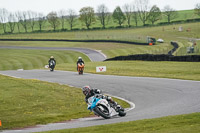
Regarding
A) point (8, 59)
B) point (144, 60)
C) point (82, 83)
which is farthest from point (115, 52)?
point (82, 83)

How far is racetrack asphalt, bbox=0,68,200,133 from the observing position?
14341 millimetres

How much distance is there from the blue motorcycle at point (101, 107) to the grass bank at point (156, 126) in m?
2.14

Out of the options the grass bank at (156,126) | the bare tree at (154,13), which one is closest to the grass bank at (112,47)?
the grass bank at (156,126)

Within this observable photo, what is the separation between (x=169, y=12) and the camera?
17038 cm

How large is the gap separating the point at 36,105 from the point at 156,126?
7698mm

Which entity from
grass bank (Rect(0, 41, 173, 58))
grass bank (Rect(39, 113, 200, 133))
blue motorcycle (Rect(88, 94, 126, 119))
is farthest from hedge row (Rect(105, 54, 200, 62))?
grass bank (Rect(39, 113, 200, 133))

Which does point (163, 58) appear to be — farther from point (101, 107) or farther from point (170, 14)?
point (170, 14)

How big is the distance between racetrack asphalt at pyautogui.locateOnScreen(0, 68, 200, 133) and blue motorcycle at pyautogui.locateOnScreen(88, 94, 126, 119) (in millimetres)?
288

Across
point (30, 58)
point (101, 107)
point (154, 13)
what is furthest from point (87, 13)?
point (101, 107)

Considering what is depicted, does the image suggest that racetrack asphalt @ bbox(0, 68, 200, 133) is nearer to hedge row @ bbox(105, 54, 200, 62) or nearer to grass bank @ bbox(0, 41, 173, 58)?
hedge row @ bbox(105, 54, 200, 62)

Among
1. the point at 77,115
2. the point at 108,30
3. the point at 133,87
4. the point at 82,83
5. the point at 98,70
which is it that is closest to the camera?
the point at 77,115

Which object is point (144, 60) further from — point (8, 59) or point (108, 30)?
point (108, 30)

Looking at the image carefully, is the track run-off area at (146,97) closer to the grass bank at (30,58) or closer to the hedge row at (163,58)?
the hedge row at (163,58)

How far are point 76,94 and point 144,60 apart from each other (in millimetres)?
24970
